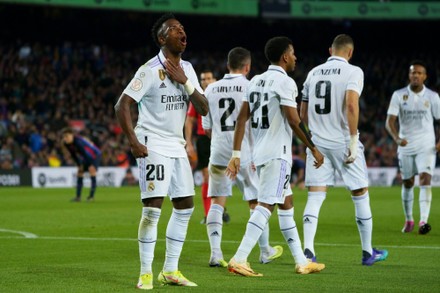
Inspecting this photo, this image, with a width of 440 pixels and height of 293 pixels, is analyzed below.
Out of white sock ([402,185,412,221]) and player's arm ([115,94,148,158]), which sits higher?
player's arm ([115,94,148,158])

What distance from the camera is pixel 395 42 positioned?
46719 millimetres

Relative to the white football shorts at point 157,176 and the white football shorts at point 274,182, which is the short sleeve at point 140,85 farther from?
the white football shorts at point 274,182

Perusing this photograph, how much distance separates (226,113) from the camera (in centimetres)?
1012

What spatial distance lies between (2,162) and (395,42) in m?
24.9

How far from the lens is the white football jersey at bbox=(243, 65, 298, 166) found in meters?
8.49

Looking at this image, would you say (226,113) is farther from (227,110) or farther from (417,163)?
(417,163)

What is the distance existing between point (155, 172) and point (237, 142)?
4.38 ft

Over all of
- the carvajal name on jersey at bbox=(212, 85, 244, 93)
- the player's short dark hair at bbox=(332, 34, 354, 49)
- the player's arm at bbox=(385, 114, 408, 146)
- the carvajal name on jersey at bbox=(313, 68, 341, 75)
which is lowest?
the player's arm at bbox=(385, 114, 408, 146)

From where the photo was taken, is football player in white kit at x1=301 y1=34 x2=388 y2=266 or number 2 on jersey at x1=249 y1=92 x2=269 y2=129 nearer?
number 2 on jersey at x1=249 y1=92 x2=269 y2=129

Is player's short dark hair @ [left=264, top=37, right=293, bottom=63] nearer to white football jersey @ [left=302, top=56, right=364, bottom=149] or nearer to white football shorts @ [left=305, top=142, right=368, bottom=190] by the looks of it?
white football jersey @ [left=302, top=56, right=364, bottom=149]

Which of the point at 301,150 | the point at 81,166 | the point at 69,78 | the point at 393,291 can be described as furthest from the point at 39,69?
the point at 393,291

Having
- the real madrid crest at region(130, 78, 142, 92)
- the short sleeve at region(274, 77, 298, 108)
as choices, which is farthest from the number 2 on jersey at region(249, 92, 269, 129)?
the real madrid crest at region(130, 78, 142, 92)

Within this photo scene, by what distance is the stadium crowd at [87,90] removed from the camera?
31953 millimetres

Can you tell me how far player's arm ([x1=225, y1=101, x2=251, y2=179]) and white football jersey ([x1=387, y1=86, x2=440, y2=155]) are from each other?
18.1 ft
